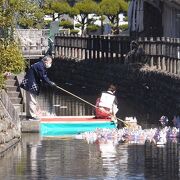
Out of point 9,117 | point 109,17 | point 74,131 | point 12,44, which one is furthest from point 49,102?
point 109,17

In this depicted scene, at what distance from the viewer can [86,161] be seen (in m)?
18.5

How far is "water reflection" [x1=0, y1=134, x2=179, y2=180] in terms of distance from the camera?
54.4 ft

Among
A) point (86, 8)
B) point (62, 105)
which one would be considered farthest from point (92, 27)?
point (62, 105)

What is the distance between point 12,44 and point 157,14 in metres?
38.4

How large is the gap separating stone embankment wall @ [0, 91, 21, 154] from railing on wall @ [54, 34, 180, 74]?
50.0 feet

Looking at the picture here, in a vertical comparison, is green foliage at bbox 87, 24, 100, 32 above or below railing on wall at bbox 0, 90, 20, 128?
above

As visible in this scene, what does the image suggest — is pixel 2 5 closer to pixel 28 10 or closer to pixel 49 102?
pixel 28 10

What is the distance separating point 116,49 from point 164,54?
1087 cm

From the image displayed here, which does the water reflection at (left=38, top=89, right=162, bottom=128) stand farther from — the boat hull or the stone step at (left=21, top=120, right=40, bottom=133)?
the stone step at (left=21, top=120, right=40, bottom=133)

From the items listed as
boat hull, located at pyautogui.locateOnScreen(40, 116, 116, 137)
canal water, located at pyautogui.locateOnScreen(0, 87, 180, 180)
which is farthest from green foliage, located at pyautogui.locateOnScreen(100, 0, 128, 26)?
canal water, located at pyautogui.locateOnScreen(0, 87, 180, 180)

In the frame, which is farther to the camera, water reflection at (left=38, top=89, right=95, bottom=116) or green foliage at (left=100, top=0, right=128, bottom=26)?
green foliage at (left=100, top=0, right=128, bottom=26)

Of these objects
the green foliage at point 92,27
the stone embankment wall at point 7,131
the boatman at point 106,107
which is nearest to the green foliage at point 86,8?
the green foliage at point 92,27

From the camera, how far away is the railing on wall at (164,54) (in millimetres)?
37344

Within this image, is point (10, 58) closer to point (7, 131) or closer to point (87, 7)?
point (7, 131)
